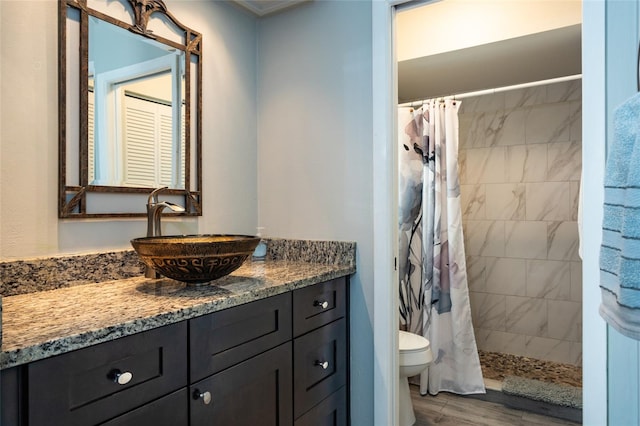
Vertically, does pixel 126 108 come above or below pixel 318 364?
above

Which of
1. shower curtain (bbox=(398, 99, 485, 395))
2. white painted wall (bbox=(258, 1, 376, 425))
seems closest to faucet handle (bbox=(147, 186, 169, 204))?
white painted wall (bbox=(258, 1, 376, 425))

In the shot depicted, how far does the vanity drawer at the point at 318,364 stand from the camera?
1560 mm

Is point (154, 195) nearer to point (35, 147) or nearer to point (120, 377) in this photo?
point (35, 147)

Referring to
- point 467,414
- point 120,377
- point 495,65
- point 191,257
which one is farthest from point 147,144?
point 467,414

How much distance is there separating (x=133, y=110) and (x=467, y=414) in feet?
7.88

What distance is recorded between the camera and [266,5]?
212 cm

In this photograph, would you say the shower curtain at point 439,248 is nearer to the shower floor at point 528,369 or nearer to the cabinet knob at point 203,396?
the shower floor at point 528,369

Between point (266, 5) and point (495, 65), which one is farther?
point (495, 65)

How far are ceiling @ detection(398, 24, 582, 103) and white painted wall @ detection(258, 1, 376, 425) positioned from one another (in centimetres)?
74

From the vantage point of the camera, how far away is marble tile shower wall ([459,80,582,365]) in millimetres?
3084

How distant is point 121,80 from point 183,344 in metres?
1.09

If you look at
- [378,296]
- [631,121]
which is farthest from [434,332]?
[631,121]

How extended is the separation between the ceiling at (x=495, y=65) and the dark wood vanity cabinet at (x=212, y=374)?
1.57 metres

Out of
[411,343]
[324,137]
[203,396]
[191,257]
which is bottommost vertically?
[411,343]
